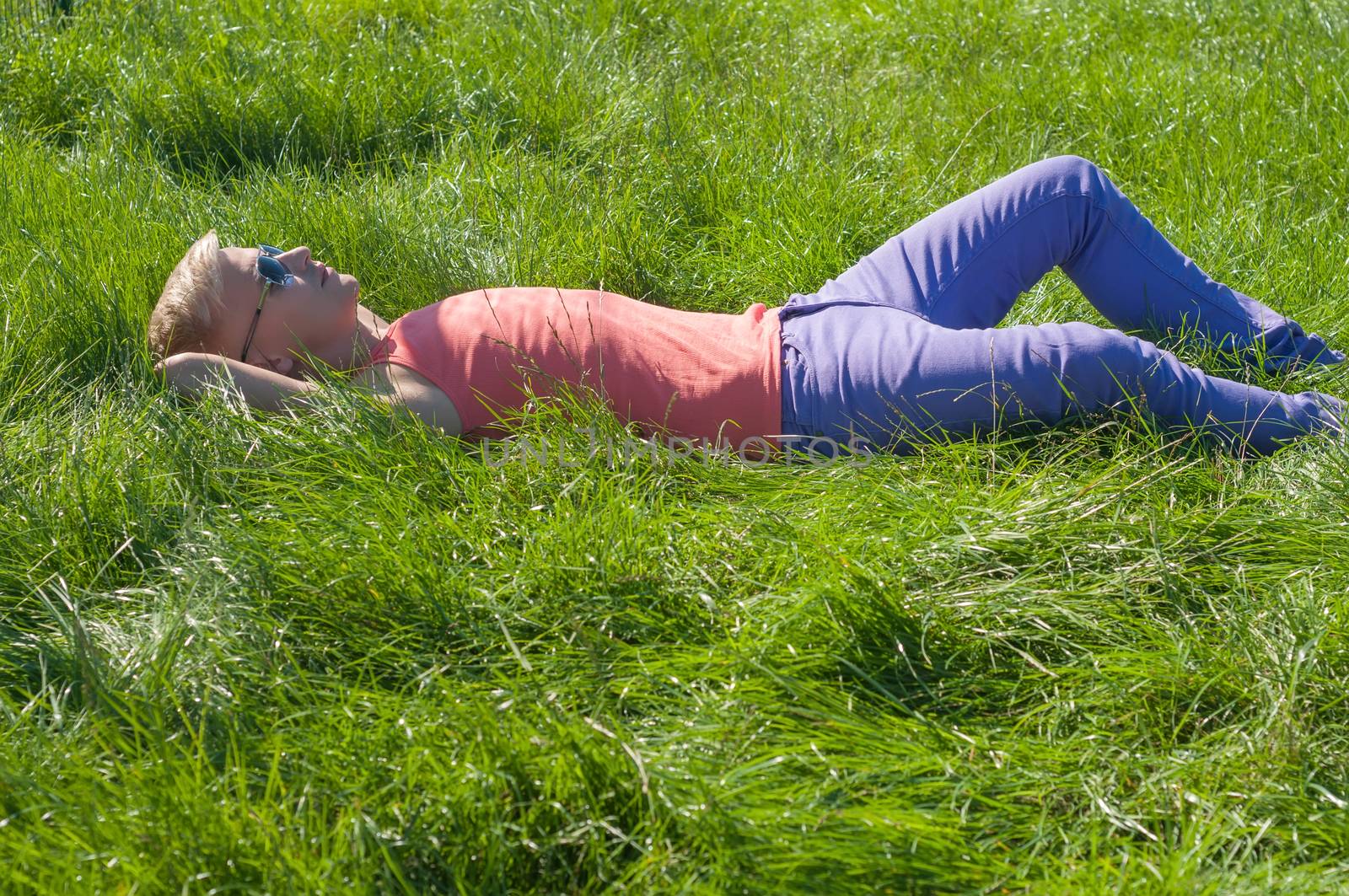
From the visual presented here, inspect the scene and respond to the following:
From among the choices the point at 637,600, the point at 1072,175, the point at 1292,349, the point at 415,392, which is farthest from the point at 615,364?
the point at 1292,349

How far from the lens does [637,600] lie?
6.94 ft

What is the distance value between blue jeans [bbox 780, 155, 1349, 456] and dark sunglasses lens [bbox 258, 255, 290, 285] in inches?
46.8

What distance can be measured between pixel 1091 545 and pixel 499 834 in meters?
1.22

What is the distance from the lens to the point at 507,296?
280cm

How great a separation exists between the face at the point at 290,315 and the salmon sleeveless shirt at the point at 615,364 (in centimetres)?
16

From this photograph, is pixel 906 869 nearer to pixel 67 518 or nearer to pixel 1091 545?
pixel 1091 545

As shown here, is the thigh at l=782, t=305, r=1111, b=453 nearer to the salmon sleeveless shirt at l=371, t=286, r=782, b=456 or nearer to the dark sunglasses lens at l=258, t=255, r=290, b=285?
the salmon sleeveless shirt at l=371, t=286, r=782, b=456

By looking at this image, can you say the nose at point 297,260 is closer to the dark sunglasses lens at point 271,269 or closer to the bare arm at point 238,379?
the dark sunglasses lens at point 271,269

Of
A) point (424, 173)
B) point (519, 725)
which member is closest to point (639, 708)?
point (519, 725)

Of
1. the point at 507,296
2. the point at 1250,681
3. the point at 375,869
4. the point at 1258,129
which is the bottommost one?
the point at 375,869

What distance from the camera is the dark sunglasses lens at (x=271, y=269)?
2721 mm

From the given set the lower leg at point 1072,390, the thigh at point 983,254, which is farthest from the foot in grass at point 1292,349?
the thigh at point 983,254

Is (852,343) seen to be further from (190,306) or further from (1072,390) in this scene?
(190,306)

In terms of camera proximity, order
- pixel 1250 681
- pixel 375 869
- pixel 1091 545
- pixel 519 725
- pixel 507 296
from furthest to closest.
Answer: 1. pixel 507 296
2. pixel 1091 545
3. pixel 1250 681
4. pixel 519 725
5. pixel 375 869
